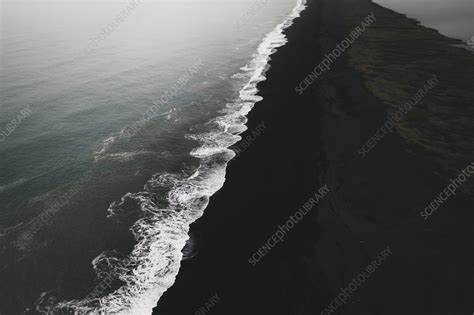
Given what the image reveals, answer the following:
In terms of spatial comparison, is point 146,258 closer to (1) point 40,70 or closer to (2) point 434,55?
(1) point 40,70

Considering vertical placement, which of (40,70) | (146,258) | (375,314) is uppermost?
(40,70)

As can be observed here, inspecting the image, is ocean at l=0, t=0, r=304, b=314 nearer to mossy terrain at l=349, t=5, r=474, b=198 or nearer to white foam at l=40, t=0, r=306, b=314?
white foam at l=40, t=0, r=306, b=314

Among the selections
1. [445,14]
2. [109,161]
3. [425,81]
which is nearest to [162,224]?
[109,161]

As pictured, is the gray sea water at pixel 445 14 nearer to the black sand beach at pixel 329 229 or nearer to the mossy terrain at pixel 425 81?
the mossy terrain at pixel 425 81

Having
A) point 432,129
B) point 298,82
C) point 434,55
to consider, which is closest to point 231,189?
point 432,129

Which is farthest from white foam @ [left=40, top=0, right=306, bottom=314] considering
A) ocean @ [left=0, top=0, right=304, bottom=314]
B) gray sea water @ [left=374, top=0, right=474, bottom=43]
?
gray sea water @ [left=374, top=0, right=474, bottom=43]
